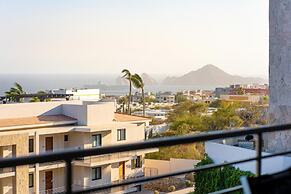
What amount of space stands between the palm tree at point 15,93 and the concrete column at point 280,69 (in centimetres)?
2313

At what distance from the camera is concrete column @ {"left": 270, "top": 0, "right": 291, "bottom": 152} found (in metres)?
12.3

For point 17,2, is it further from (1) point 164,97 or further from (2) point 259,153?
(2) point 259,153

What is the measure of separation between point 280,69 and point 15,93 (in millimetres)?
26404

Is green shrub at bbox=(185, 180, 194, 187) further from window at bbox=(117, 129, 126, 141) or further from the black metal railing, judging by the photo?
the black metal railing

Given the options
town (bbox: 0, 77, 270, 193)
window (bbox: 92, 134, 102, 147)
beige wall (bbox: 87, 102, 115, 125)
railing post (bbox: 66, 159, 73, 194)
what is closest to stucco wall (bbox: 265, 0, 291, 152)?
town (bbox: 0, 77, 270, 193)

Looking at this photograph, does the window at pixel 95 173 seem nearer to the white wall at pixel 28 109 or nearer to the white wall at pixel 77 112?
the white wall at pixel 77 112

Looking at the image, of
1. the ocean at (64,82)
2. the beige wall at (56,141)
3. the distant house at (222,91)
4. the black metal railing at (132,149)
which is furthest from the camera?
the distant house at (222,91)

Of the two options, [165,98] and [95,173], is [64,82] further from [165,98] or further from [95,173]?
[95,173]

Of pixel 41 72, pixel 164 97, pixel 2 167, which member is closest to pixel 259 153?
pixel 2 167

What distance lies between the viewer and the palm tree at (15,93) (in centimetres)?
3437

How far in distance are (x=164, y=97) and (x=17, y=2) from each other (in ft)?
59.7

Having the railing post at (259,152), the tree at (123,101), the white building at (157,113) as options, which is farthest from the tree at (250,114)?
the railing post at (259,152)

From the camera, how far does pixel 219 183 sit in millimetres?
12500

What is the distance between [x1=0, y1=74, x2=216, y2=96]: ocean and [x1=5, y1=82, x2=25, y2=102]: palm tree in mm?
467
